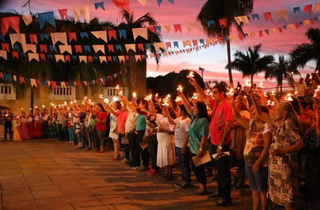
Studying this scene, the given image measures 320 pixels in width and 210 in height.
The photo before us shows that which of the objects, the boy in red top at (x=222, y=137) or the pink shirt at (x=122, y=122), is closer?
the boy in red top at (x=222, y=137)

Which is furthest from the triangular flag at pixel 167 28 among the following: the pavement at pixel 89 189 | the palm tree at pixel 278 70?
the palm tree at pixel 278 70

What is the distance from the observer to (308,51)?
25.9m

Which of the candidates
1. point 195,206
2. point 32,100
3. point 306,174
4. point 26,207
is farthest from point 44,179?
point 32,100

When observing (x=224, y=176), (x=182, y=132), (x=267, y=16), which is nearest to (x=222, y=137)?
(x=224, y=176)

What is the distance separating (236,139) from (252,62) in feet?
109

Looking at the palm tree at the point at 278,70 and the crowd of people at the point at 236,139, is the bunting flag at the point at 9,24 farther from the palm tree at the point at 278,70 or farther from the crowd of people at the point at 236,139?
the palm tree at the point at 278,70

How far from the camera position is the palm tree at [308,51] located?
25.7 m

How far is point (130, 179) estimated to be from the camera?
9562 millimetres

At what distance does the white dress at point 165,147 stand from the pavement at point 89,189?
1.69ft

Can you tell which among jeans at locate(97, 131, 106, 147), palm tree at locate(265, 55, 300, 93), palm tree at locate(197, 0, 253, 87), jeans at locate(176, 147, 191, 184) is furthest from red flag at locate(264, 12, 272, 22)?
palm tree at locate(265, 55, 300, 93)

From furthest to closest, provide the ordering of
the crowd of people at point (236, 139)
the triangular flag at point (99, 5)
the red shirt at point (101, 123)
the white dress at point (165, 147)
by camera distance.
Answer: the red shirt at point (101, 123) → the triangular flag at point (99, 5) → the white dress at point (165, 147) → the crowd of people at point (236, 139)

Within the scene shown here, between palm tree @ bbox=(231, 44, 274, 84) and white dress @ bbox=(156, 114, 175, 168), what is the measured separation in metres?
31.4

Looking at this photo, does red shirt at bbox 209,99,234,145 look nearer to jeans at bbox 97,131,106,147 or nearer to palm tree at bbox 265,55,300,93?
jeans at bbox 97,131,106,147

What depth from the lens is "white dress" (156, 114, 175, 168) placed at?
9312 millimetres
